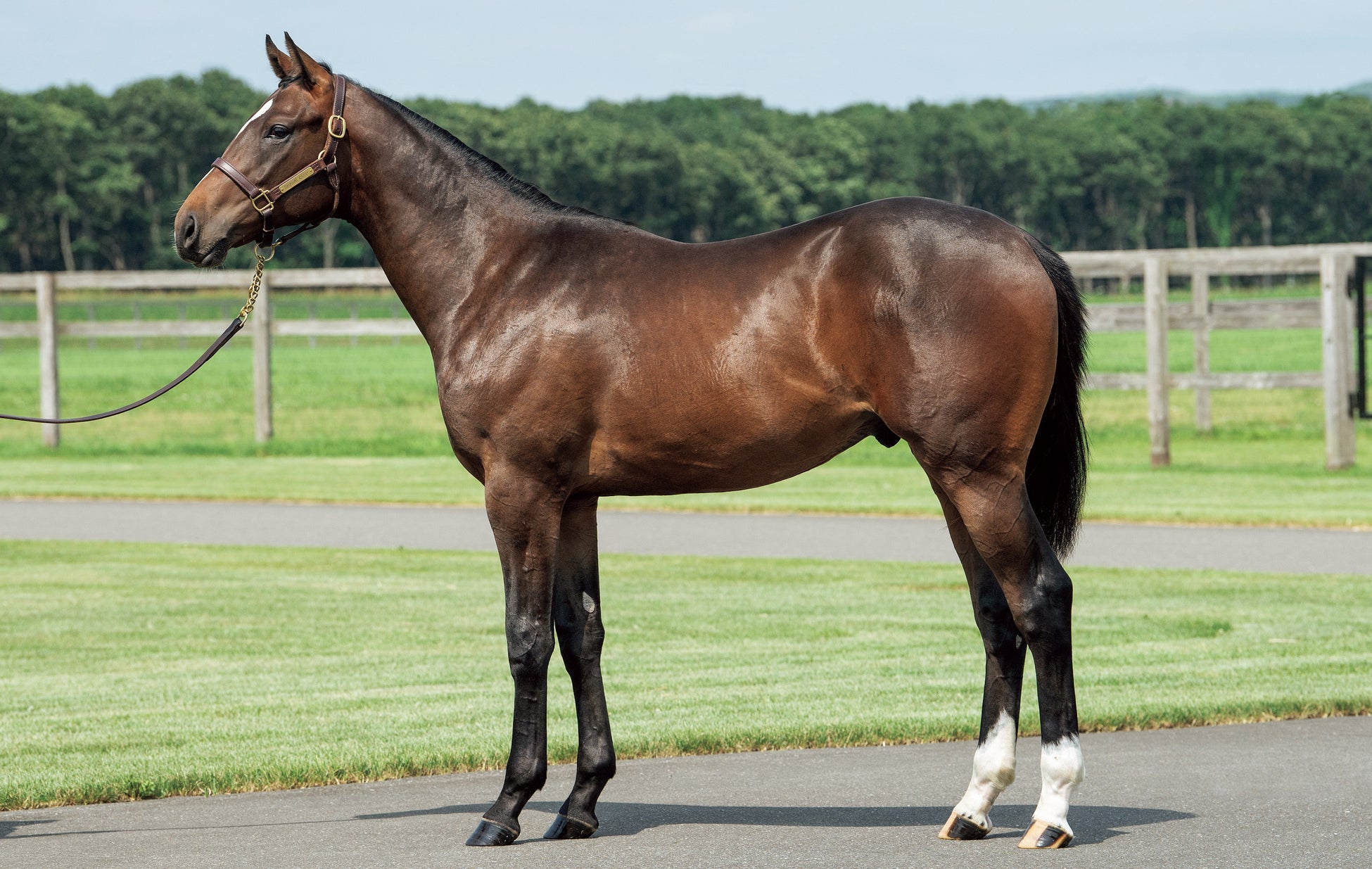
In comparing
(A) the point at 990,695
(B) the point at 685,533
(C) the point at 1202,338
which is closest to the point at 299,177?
(A) the point at 990,695

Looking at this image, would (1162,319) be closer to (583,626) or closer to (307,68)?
(583,626)

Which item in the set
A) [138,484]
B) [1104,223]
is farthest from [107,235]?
[138,484]

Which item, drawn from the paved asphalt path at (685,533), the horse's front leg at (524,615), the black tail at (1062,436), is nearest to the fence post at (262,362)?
the paved asphalt path at (685,533)

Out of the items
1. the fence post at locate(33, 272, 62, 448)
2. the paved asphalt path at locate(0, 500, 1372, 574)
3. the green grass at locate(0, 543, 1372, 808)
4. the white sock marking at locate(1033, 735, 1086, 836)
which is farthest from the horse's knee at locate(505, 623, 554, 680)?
the fence post at locate(33, 272, 62, 448)

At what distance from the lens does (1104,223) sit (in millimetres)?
146875

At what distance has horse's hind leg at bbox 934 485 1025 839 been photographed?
16.9 ft

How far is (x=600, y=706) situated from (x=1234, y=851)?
198cm

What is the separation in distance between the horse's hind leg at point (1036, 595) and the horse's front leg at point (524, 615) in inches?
47.2

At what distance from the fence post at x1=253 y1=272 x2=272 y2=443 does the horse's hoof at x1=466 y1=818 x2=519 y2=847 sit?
16204 millimetres

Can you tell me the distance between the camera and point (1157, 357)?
17.8 meters

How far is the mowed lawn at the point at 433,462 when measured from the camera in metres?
15.3

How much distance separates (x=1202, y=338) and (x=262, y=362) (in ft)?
37.5

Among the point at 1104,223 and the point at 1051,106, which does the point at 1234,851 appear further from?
the point at 1051,106

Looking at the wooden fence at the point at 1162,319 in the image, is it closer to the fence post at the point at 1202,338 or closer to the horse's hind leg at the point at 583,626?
the fence post at the point at 1202,338
